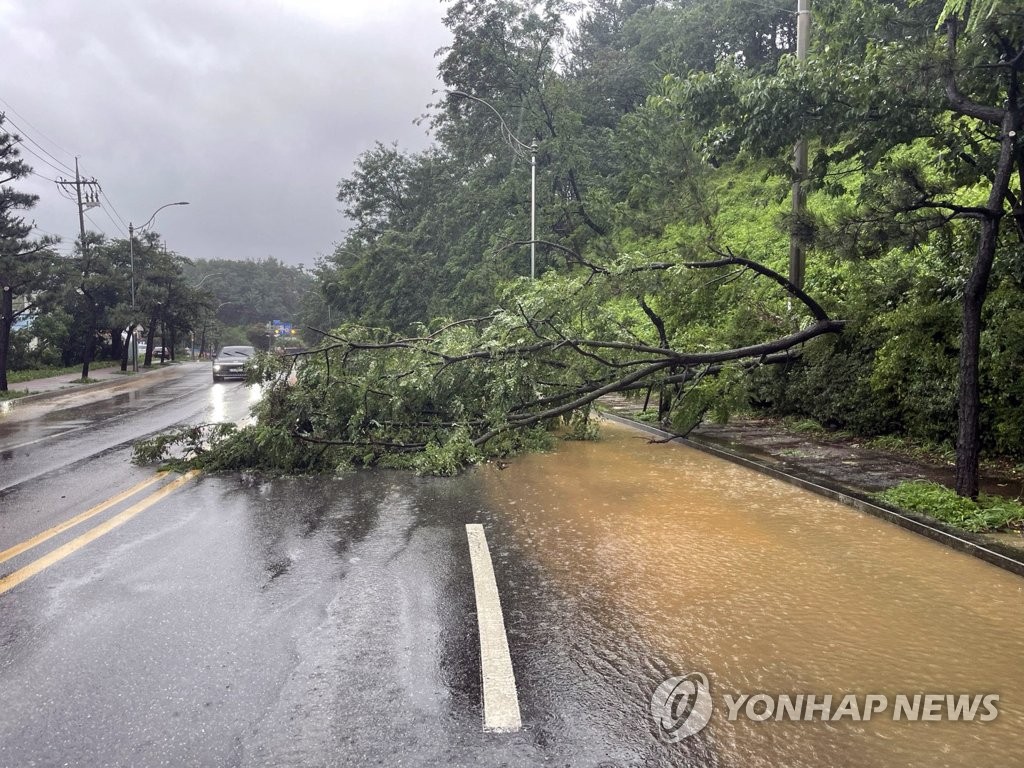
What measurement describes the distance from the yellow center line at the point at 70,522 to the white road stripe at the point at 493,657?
3.58 meters

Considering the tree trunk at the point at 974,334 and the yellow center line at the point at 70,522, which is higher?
the tree trunk at the point at 974,334

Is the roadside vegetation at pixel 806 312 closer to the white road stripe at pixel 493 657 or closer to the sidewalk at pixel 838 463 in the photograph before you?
the sidewalk at pixel 838 463

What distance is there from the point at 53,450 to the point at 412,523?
8.07 metres

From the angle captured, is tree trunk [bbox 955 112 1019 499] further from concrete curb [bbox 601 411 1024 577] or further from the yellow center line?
the yellow center line

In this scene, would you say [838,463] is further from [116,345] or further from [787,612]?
[116,345]

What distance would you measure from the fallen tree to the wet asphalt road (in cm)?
267

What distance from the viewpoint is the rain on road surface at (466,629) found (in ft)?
9.59

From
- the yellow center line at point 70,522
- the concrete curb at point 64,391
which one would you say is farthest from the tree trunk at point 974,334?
the concrete curb at point 64,391

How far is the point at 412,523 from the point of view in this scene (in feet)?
21.9

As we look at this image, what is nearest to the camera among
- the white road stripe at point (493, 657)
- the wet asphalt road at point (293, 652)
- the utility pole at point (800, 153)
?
the wet asphalt road at point (293, 652)

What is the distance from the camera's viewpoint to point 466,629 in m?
4.09

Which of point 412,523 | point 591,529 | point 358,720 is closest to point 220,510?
point 412,523

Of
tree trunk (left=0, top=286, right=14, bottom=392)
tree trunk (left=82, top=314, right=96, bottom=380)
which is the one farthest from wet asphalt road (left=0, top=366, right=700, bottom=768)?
tree trunk (left=82, top=314, right=96, bottom=380)

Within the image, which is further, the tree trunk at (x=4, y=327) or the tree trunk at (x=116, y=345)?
the tree trunk at (x=116, y=345)
